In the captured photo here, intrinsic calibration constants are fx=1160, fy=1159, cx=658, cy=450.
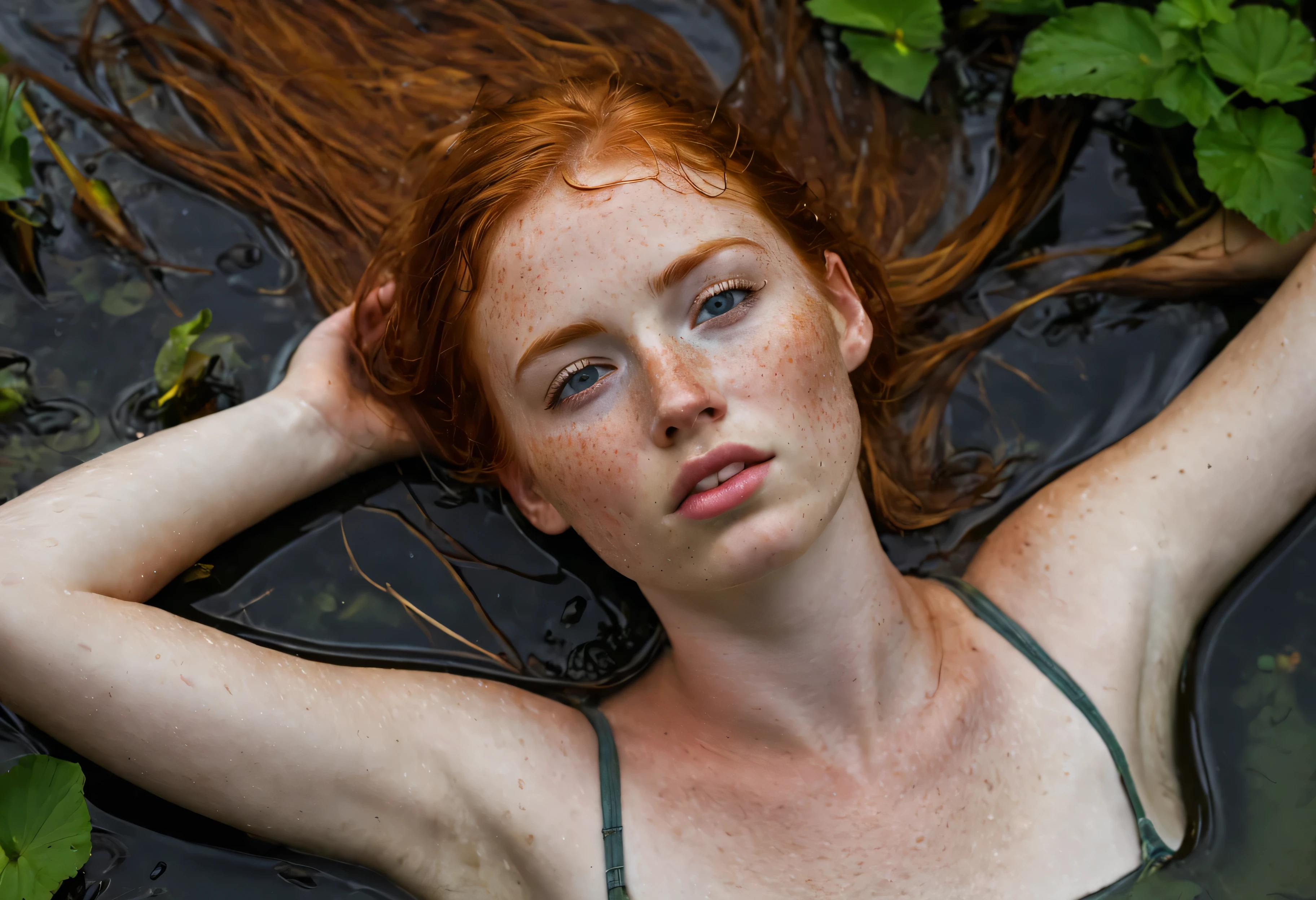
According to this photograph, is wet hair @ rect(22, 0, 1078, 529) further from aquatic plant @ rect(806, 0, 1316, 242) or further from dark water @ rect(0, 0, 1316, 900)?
aquatic plant @ rect(806, 0, 1316, 242)

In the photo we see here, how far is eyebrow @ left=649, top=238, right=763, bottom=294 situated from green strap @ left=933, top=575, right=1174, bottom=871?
81 centimetres

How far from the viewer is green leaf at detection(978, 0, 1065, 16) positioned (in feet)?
7.31

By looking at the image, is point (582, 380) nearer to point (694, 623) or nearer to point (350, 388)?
point (694, 623)

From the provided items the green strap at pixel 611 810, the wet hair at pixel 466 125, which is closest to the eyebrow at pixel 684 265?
the wet hair at pixel 466 125

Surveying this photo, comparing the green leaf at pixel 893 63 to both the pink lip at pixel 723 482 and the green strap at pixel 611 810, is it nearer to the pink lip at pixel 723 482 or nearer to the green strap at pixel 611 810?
the pink lip at pixel 723 482

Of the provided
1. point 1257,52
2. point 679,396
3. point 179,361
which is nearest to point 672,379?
point 679,396

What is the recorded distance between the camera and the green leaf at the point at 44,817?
1.66m

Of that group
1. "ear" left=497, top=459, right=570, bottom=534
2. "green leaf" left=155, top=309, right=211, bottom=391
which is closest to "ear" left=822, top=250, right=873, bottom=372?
"ear" left=497, top=459, right=570, bottom=534

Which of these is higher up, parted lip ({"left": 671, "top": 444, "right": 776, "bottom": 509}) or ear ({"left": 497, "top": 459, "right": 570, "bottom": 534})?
parted lip ({"left": 671, "top": 444, "right": 776, "bottom": 509})

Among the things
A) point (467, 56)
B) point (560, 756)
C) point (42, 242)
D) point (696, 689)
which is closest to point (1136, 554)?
point (696, 689)

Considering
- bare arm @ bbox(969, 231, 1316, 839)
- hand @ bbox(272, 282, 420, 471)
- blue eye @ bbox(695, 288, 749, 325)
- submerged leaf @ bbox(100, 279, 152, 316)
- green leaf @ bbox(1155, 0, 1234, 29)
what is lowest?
bare arm @ bbox(969, 231, 1316, 839)

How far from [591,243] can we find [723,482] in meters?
0.37

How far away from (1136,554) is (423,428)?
123 centimetres

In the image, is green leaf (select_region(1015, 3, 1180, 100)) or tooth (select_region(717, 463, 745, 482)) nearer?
tooth (select_region(717, 463, 745, 482))
